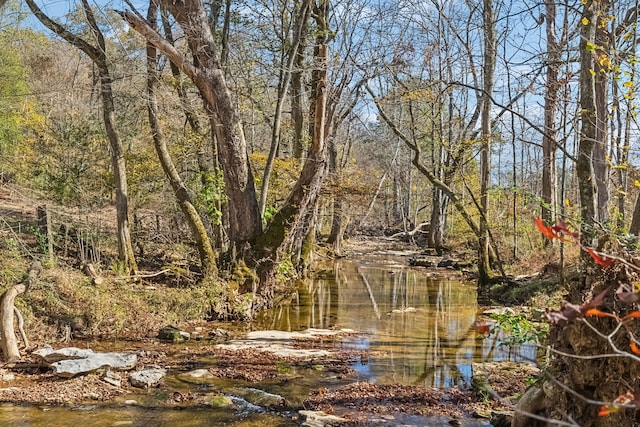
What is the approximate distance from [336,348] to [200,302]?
316 centimetres

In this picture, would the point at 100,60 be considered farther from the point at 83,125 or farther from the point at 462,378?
the point at 462,378

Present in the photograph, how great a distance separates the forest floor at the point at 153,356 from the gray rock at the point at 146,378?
0.10m

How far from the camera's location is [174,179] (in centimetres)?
1165

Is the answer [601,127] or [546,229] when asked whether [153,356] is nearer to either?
[546,229]

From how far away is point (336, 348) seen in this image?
8.78 metres

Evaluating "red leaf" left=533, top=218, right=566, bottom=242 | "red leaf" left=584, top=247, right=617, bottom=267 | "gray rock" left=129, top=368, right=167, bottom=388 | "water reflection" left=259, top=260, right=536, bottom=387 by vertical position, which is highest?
"red leaf" left=533, top=218, right=566, bottom=242

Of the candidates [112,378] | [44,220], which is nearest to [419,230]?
[44,220]

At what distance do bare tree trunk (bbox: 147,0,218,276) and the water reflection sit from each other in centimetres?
189

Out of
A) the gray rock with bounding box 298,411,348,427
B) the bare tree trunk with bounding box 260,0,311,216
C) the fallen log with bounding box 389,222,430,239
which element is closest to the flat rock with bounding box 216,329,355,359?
the gray rock with bounding box 298,411,348,427

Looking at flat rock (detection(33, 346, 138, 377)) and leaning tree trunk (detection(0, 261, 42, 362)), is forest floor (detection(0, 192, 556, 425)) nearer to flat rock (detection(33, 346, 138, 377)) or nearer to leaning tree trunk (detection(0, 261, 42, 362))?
flat rock (detection(33, 346, 138, 377))

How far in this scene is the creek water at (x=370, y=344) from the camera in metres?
5.52

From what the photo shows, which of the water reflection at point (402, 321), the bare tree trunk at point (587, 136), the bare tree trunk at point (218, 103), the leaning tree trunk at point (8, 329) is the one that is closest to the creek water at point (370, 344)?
the water reflection at point (402, 321)

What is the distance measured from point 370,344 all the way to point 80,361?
15.2ft

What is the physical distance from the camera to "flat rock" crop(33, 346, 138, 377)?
650 centimetres
